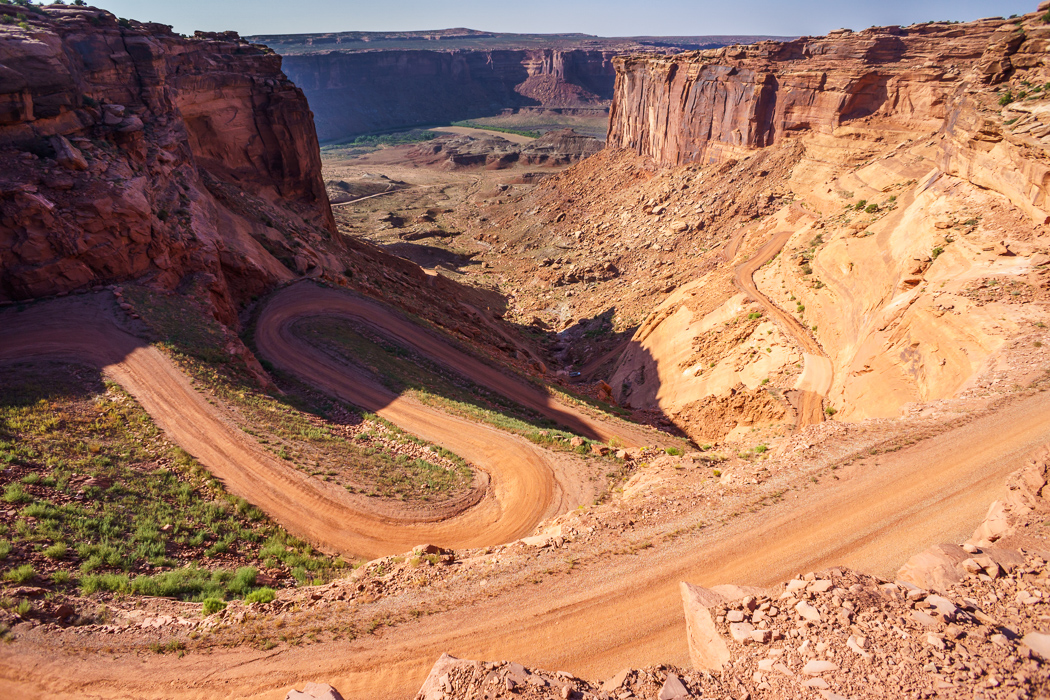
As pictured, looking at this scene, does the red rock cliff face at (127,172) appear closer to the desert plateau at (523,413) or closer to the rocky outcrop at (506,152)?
the desert plateau at (523,413)

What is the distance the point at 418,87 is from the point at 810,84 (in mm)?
172267

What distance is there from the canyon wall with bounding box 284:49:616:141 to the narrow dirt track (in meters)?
163

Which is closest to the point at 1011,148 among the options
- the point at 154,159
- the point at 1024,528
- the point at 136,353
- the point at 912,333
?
the point at 912,333

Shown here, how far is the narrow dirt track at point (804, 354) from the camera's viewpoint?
23.1m

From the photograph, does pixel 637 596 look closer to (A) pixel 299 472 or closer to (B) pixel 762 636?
(B) pixel 762 636

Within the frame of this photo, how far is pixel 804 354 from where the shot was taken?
26078 mm

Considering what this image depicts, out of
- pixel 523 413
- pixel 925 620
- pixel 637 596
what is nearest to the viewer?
pixel 925 620

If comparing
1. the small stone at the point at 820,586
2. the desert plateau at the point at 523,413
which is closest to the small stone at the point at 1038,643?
the desert plateau at the point at 523,413

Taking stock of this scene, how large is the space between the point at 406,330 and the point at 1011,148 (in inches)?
1101

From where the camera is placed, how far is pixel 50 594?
10.2m

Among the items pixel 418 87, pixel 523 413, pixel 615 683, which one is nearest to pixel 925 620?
pixel 615 683

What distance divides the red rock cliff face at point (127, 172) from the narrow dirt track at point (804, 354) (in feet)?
86.1

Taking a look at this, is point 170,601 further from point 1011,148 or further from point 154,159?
point 1011,148

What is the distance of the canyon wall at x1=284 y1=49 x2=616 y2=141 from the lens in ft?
584
